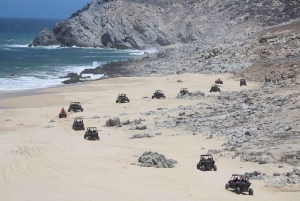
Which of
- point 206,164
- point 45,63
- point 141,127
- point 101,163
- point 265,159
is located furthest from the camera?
point 45,63

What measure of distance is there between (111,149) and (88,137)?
320 cm

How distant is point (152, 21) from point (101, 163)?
92.6m

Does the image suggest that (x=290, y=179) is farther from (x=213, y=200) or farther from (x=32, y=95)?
(x=32, y=95)

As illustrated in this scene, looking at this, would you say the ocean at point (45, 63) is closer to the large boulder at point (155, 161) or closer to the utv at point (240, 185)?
the large boulder at point (155, 161)

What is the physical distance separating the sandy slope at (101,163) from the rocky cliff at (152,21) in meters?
62.5

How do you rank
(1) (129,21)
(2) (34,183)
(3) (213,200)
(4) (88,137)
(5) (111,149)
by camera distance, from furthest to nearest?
1. (1) (129,21)
2. (4) (88,137)
3. (5) (111,149)
4. (2) (34,183)
5. (3) (213,200)

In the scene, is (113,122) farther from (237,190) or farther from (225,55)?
(225,55)

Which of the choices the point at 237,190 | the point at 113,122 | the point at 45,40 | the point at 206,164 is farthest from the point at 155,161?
the point at 45,40

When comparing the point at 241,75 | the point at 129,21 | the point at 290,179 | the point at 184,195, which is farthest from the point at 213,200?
the point at 129,21

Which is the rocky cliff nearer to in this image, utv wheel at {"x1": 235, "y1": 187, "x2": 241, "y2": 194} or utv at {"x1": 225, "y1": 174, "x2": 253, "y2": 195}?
utv at {"x1": 225, "y1": 174, "x2": 253, "y2": 195}

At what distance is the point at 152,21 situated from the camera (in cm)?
11531

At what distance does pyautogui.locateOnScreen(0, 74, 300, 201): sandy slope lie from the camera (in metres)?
19.8

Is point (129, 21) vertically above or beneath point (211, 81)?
above

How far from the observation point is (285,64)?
5144 centimetres
